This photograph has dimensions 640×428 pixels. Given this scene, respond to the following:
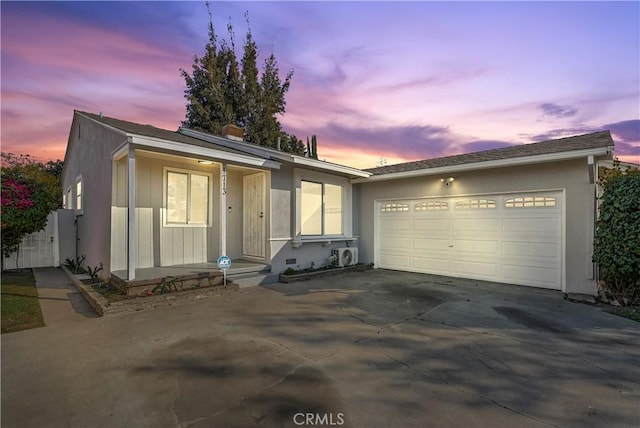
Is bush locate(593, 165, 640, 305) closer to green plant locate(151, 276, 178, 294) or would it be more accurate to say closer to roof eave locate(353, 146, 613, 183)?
roof eave locate(353, 146, 613, 183)

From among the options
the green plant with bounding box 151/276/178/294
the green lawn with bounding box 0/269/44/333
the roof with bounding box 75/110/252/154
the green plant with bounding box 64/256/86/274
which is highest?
the roof with bounding box 75/110/252/154

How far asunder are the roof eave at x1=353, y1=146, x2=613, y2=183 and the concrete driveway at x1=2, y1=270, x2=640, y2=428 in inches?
122

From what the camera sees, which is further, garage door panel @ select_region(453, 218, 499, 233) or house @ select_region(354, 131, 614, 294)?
garage door panel @ select_region(453, 218, 499, 233)

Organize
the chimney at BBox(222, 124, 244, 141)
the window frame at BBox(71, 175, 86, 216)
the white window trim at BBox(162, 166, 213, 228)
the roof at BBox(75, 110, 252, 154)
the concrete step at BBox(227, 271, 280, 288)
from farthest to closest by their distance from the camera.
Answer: the chimney at BBox(222, 124, 244, 141), the window frame at BBox(71, 175, 86, 216), the white window trim at BBox(162, 166, 213, 228), the concrete step at BBox(227, 271, 280, 288), the roof at BBox(75, 110, 252, 154)

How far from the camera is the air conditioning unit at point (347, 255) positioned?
946cm

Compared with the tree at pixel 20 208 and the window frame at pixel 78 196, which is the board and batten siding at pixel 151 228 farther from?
the tree at pixel 20 208

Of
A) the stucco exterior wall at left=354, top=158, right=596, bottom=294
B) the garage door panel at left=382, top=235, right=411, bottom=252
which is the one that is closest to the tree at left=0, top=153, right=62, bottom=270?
the garage door panel at left=382, top=235, right=411, bottom=252

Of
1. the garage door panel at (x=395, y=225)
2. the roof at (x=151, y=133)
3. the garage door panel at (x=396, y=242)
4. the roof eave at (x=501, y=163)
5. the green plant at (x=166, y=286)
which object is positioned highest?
the roof at (x=151, y=133)

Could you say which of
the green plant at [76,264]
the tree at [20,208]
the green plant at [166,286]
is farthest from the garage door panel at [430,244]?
the tree at [20,208]

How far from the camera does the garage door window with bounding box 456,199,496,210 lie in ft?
26.3

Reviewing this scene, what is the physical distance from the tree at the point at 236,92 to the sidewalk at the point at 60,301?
560 inches

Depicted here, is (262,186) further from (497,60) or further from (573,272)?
(573,272)

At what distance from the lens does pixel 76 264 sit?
31.1 ft

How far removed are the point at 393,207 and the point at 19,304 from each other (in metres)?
9.22
